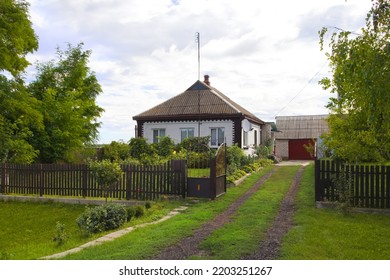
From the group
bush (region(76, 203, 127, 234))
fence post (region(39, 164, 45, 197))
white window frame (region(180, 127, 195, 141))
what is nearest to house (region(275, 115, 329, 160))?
white window frame (region(180, 127, 195, 141))

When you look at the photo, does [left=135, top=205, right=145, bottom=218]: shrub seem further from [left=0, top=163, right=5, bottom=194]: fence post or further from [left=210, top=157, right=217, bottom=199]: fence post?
[left=0, top=163, right=5, bottom=194]: fence post

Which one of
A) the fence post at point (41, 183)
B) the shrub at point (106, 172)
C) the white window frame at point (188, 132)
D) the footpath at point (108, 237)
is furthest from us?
the white window frame at point (188, 132)

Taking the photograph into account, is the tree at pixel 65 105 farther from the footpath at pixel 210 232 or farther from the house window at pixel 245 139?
the footpath at pixel 210 232

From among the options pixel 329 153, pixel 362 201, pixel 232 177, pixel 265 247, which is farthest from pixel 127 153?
pixel 265 247

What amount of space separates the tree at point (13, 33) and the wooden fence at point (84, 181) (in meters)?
7.43

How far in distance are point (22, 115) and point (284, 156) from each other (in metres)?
25.4

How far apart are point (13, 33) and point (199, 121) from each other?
13.0 m

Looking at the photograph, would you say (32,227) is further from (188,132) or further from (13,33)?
(188,132)

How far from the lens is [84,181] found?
13.5 metres

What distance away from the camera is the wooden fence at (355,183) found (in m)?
10.2

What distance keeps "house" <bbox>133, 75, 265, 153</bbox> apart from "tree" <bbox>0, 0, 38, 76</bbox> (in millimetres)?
9564

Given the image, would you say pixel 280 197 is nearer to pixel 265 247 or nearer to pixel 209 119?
pixel 265 247

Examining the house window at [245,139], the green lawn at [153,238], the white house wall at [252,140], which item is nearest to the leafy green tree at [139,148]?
the white house wall at [252,140]

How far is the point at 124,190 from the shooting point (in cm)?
1283
